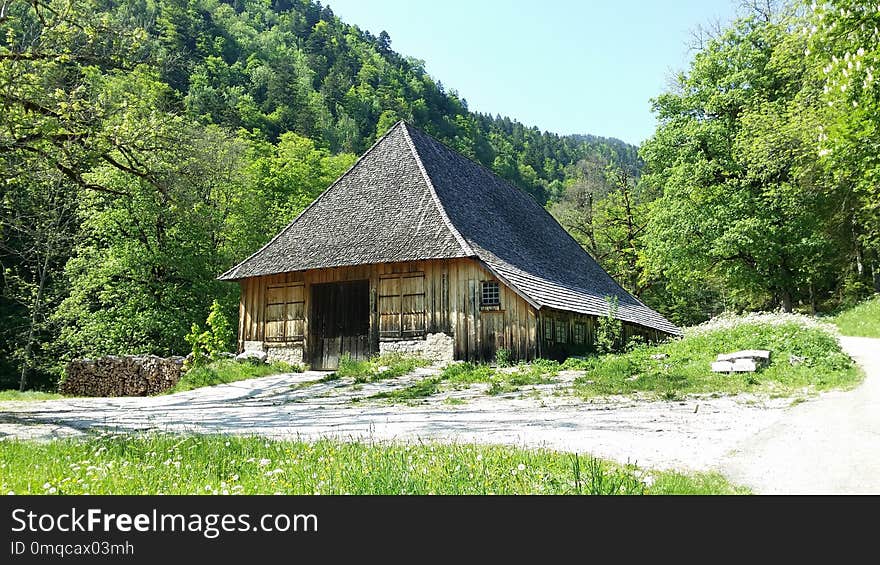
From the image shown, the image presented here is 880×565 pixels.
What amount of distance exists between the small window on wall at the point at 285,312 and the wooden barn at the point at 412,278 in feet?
0.13

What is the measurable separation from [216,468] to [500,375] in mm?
10353

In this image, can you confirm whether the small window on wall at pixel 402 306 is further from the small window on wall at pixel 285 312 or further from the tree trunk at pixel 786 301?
the tree trunk at pixel 786 301

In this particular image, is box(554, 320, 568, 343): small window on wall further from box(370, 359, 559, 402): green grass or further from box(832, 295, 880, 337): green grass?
box(832, 295, 880, 337): green grass

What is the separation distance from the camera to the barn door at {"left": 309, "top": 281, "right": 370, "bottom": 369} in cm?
1972

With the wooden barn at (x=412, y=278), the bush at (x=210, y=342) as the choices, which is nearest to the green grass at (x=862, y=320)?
the wooden barn at (x=412, y=278)

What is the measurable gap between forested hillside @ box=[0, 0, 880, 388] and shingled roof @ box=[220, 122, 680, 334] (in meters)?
4.47

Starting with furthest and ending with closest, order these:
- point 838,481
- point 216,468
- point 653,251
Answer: point 653,251, point 216,468, point 838,481

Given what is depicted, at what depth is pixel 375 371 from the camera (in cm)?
1609

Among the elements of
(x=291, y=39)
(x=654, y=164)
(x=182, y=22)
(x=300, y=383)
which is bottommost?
(x=300, y=383)

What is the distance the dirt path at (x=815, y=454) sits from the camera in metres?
4.05

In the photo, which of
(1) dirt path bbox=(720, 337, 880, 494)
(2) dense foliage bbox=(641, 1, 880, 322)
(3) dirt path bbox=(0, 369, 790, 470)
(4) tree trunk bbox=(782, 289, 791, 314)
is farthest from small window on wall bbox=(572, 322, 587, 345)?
(4) tree trunk bbox=(782, 289, 791, 314)

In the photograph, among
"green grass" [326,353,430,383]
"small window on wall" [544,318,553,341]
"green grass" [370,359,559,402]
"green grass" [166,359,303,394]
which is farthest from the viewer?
"small window on wall" [544,318,553,341]

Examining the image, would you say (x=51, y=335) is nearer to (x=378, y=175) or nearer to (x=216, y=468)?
(x=378, y=175)

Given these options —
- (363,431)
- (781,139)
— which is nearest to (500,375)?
(363,431)
